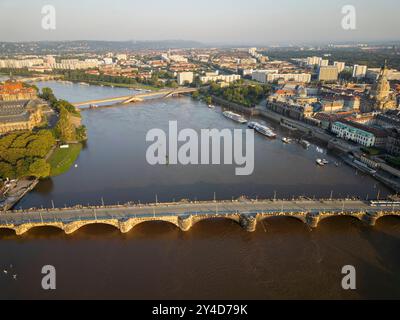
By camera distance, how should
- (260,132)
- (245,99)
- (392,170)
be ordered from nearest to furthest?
(392,170) < (260,132) < (245,99)

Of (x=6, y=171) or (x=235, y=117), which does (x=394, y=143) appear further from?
(x=6, y=171)

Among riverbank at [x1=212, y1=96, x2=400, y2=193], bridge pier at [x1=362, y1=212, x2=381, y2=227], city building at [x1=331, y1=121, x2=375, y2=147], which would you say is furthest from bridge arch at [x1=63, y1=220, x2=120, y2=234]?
city building at [x1=331, y1=121, x2=375, y2=147]

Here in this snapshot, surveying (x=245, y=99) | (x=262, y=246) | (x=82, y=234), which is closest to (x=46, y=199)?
(x=82, y=234)

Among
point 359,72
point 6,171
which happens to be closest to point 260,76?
point 359,72

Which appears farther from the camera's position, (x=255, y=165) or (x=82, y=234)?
(x=255, y=165)

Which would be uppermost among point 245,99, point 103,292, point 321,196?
point 245,99

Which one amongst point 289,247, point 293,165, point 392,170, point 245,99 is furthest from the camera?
point 245,99

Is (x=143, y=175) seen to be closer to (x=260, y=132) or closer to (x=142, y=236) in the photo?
(x=142, y=236)
